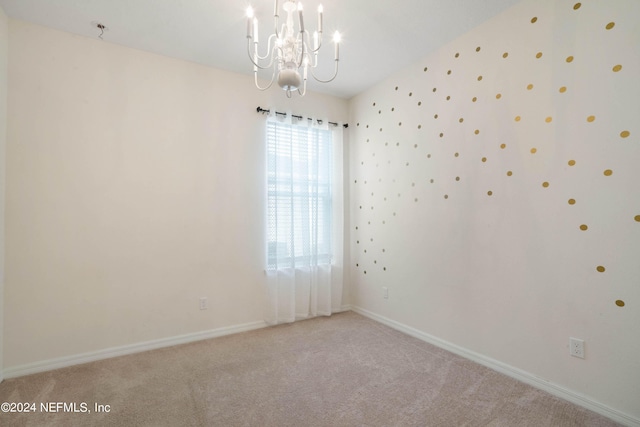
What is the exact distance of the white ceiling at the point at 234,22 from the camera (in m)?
2.01

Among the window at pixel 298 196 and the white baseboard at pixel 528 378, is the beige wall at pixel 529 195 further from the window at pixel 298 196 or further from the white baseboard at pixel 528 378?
the window at pixel 298 196

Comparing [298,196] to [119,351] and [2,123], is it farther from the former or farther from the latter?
[2,123]

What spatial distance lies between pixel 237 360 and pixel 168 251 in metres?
1.11

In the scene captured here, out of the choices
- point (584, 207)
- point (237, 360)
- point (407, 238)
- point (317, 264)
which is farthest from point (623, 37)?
point (237, 360)

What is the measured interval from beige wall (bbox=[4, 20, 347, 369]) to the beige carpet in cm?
38

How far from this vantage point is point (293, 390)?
1.93 m

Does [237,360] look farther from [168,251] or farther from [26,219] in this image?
[26,219]

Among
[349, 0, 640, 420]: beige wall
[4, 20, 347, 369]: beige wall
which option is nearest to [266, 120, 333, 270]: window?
[4, 20, 347, 369]: beige wall

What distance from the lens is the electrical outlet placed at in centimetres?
A: 176

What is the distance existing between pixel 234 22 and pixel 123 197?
163 cm

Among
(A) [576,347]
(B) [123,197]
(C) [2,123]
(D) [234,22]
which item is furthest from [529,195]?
(C) [2,123]

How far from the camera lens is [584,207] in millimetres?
1757

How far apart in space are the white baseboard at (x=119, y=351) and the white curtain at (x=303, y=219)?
14.4 inches

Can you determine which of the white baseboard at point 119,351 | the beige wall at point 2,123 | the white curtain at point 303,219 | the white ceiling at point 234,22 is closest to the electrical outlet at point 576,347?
the white curtain at point 303,219
